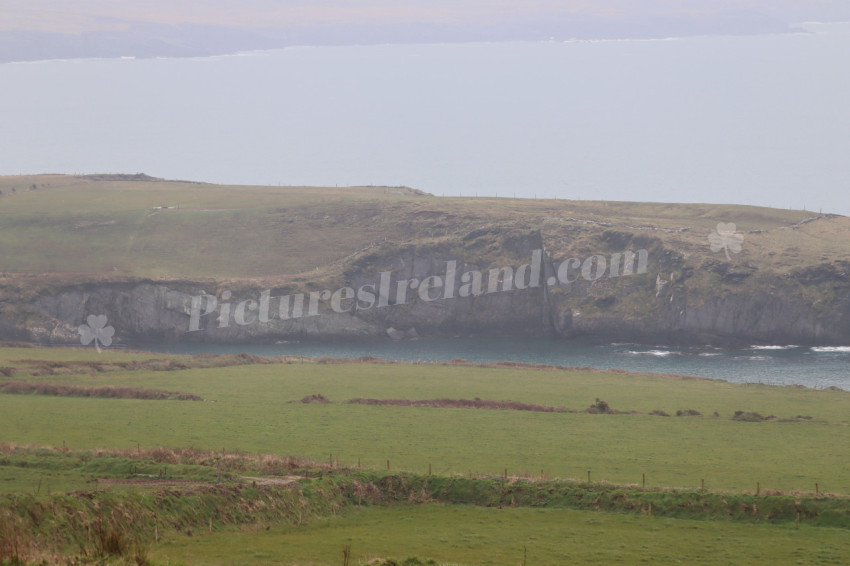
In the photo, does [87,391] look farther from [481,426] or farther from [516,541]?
[516,541]

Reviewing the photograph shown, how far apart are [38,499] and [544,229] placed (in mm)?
85832

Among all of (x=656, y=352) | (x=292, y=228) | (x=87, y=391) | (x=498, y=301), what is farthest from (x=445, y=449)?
(x=292, y=228)

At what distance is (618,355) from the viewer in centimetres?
9112

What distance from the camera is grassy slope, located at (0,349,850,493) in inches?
1634

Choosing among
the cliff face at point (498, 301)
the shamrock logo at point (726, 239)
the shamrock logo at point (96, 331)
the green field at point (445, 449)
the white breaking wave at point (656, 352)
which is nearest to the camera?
the green field at point (445, 449)

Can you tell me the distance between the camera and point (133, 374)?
6788 cm

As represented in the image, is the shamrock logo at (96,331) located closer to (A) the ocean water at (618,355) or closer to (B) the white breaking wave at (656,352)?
(A) the ocean water at (618,355)

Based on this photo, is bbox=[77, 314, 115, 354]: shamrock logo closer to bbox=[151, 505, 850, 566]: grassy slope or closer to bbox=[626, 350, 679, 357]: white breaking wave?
bbox=[626, 350, 679, 357]: white breaking wave

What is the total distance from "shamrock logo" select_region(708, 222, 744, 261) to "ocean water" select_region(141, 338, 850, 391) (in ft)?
42.8

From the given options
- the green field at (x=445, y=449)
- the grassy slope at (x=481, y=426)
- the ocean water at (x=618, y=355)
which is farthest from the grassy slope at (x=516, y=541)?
the ocean water at (x=618, y=355)

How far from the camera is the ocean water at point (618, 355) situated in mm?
81562

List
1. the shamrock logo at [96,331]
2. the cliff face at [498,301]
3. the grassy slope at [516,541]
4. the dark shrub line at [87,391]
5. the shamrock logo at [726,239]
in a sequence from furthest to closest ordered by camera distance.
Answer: the shamrock logo at [726,239] → the shamrock logo at [96,331] → the cliff face at [498,301] → the dark shrub line at [87,391] → the grassy slope at [516,541]

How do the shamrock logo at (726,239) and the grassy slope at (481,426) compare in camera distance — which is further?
the shamrock logo at (726,239)

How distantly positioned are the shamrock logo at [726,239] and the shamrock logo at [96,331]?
6245cm
